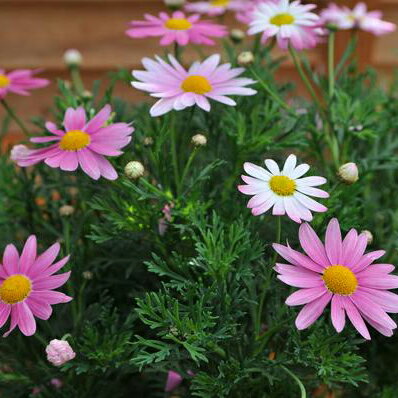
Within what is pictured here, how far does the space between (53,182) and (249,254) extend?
348mm

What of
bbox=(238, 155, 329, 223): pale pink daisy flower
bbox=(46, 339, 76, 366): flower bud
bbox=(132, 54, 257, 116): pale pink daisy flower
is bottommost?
bbox=(46, 339, 76, 366): flower bud

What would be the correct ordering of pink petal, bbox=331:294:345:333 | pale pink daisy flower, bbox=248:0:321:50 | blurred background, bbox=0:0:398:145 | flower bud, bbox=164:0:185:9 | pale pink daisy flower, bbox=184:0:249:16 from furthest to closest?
blurred background, bbox=0:0:398:145
pale pink daisy flower, bbox=184:0:249:16
flower bud, bbox=164:0:185:9
pale pink daisy flower, bbox=248:0:321:50
pink petal, bbox=331:294:345:333

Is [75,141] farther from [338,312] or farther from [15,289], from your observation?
[338,312]

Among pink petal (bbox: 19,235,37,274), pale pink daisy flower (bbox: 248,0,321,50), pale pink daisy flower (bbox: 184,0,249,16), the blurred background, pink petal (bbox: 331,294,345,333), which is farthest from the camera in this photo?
the blurred background

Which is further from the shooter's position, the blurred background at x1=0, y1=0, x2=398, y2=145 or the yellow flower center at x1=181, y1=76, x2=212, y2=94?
the blurred background at x1=0, y1=0, x2=398, y2=145

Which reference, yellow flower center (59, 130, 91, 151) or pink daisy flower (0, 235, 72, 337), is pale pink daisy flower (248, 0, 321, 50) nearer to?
yellow flower center (59, 130, 91, 151)

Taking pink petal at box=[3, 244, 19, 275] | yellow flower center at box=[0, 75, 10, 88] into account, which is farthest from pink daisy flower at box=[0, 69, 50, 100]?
pink petal at box=[3, 244, 19, 275]

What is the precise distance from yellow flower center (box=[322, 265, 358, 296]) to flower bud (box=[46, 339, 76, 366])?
254 millimetres

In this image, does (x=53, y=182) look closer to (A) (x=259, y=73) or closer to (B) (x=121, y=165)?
→ (B) (x=121, y=165)

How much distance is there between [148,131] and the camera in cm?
75

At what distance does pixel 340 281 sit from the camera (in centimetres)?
54

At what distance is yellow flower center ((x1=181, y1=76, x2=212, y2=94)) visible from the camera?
692 mm

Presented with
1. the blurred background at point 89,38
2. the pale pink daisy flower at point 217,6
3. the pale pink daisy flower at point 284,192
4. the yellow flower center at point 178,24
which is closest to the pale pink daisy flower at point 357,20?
the pale pink daisy flower at point 217,6

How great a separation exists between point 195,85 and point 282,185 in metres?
0.18
